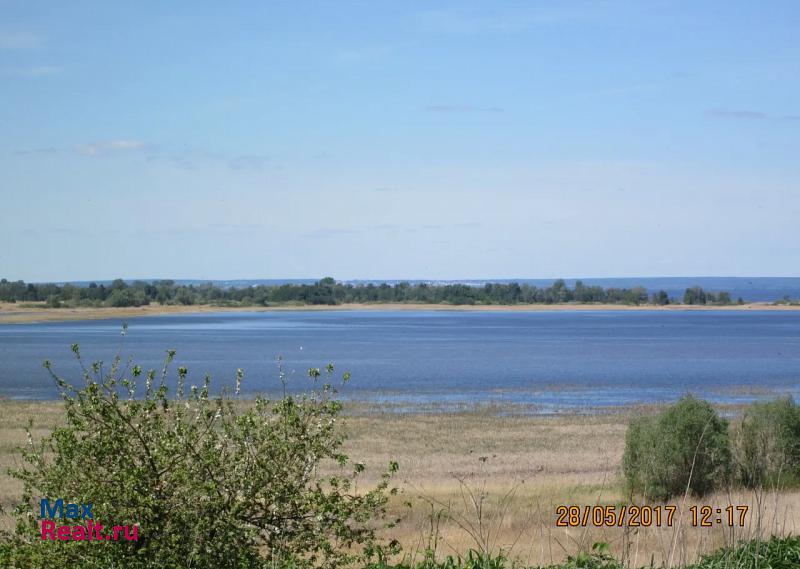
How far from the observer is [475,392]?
53.1 meters

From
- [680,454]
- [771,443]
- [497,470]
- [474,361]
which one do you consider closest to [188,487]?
[680,454]

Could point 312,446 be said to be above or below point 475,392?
above

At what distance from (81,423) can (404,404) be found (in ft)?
129

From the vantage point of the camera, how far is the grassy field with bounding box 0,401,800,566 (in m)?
15.6

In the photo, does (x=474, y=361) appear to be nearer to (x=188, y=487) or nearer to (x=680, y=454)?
(x=680, y=454)

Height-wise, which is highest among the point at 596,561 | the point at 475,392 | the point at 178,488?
the point at 178,488

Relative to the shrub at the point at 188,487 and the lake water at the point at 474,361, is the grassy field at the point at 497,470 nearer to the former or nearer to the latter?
the lake water at the point at 474,361

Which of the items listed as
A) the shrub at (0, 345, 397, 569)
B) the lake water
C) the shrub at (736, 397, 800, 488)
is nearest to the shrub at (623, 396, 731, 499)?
the shrub at (736, 397, 800, 488)

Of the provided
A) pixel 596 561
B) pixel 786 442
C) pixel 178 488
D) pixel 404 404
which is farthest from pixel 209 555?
pixel 404 404

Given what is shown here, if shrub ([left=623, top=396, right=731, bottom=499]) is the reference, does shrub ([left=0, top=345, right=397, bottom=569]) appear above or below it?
above

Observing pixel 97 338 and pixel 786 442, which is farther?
pixel 97 338

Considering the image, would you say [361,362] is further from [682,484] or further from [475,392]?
[682,484]

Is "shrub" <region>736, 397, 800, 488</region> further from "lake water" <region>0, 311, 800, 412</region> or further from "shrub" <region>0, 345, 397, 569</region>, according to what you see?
"lake water" <region>0, 311, 800, 412</region>

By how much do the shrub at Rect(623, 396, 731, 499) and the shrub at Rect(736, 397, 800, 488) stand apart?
0.60 meters
